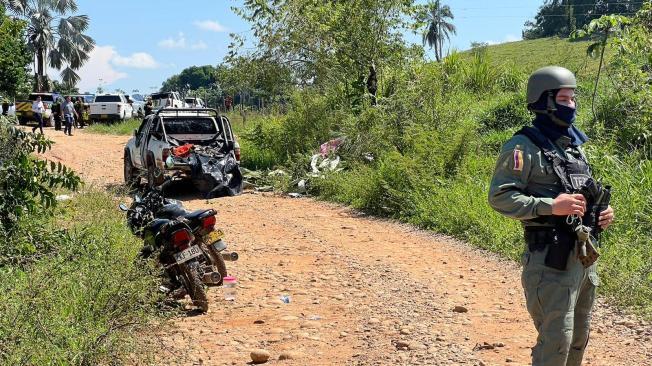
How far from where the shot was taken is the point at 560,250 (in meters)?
3.32

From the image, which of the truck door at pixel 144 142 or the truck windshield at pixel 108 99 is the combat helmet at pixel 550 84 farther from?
the truck windshield at pixel 108 99

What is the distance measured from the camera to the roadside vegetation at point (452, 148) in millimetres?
7926

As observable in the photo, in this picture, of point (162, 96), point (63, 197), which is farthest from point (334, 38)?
point (162, 96)

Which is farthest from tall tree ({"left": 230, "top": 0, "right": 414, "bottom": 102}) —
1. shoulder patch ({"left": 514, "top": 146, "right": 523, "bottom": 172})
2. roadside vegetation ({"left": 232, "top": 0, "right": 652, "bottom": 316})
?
shoulder patch ({"left": 514, "top": 146, "right": 523, "bottom": 172})

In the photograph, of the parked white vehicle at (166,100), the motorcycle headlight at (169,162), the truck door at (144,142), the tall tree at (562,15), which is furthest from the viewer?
the tall tree at (562,15)

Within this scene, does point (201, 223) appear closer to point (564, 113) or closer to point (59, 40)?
point (564, 113)

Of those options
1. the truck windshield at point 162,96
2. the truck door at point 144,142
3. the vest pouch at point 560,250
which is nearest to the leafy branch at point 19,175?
the vest pouch at point 560,250

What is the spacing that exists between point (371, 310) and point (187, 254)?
1.53 meters

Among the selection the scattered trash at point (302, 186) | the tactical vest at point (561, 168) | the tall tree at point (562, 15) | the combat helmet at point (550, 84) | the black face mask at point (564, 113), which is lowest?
the scattered trash at point (302, 186)

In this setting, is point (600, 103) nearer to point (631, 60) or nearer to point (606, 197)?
point (631, 60)

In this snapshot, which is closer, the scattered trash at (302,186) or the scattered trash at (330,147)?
the scattered trash at (302,186)

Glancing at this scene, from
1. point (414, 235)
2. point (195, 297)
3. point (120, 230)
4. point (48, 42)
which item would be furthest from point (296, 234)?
point (48, 42)

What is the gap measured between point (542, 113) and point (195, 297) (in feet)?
11.2

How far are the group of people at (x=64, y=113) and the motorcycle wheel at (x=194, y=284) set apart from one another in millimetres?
19177
